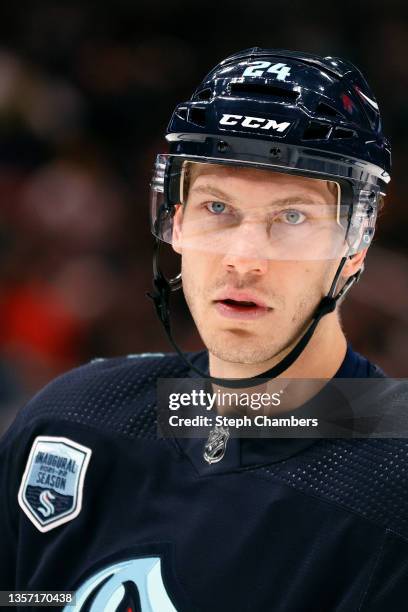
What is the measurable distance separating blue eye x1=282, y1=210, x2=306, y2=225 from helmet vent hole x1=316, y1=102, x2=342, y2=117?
Answer: 0.18m

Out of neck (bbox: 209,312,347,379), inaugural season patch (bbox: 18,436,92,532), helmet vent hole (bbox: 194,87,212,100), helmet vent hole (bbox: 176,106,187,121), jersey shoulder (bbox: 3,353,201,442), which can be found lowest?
inaugural season patch (bbox: 18,436,92,532)

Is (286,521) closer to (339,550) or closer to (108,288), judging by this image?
(339,550)

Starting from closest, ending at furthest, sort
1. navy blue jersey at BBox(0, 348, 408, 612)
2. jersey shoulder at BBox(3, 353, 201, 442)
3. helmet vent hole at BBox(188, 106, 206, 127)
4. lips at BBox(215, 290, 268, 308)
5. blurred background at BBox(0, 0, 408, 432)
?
navy blue jersey at BBox(0, 348, 408, 612) → lips at BBox(215, 290, 268, 308) → helmet vent hole at BBox(188, 106, 206, 127) → jersey shoulder at BBox(3, 353, 201, 442) → blurred background at BBox(0, 0, 408, 432)

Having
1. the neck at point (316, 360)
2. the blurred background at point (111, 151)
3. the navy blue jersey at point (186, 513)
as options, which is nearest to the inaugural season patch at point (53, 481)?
the navy blue jersey at point (186, 513)

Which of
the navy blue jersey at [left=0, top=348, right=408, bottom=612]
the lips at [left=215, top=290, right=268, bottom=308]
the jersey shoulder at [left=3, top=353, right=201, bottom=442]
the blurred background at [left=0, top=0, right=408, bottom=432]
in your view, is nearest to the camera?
the navy blue jersey at [left=0, top=348, right=408, bottom=612]

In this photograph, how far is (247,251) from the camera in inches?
68.0

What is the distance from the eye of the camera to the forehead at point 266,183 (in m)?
1.74

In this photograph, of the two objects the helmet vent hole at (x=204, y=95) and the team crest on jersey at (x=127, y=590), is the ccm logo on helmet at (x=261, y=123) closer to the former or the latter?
the helmet vent hole at (x=204, y=95)

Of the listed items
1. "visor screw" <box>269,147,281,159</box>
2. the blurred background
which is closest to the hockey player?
"visor screw" <box>269,147,281,159</box>

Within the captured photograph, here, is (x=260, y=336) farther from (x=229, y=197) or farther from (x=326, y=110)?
(x=326, y=110)

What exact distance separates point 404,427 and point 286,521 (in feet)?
0.84

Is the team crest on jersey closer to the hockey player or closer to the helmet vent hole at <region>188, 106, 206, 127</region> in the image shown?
the hockey player

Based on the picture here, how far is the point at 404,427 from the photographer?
1.72 metres

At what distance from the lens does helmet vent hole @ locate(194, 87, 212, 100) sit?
1841 mm
